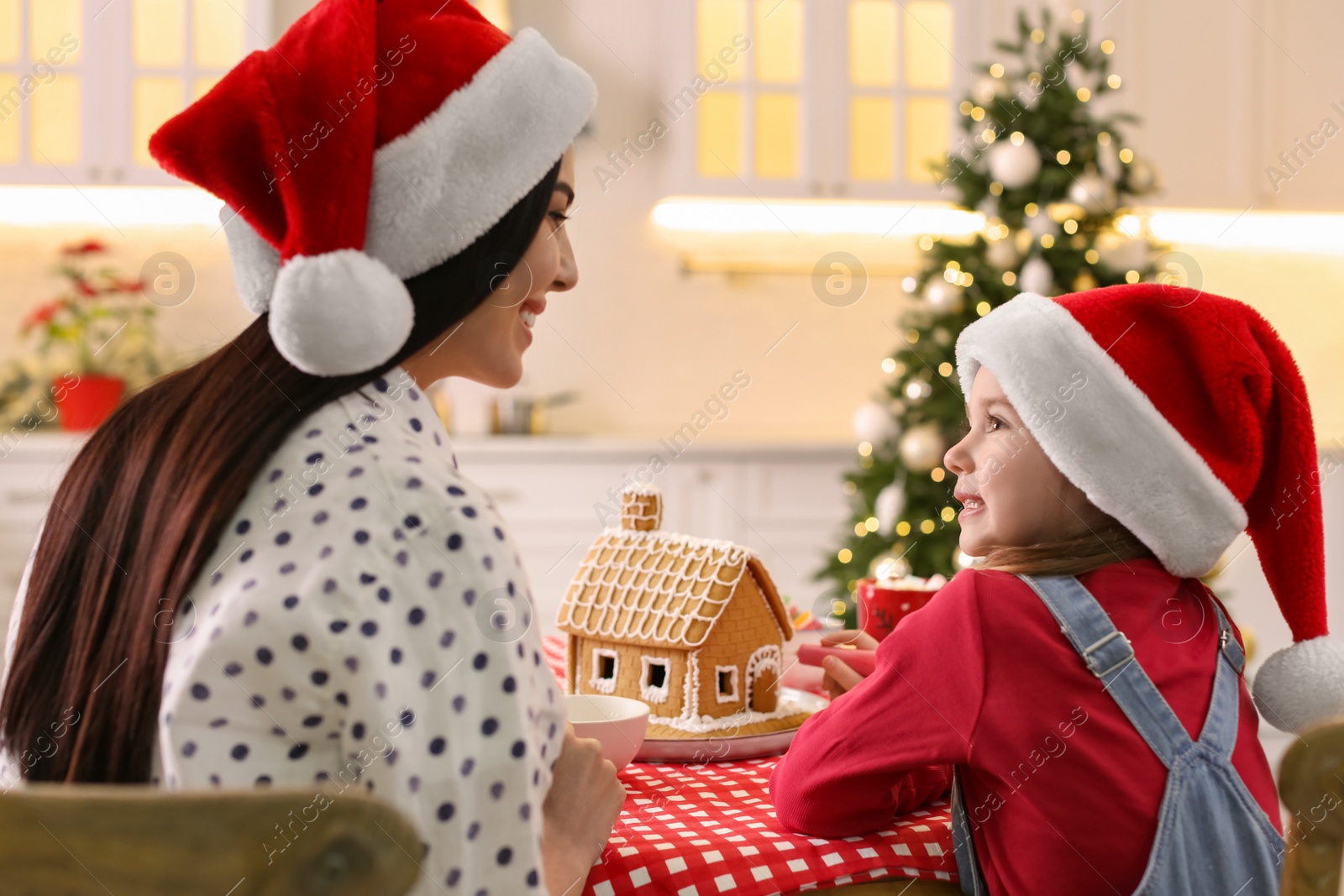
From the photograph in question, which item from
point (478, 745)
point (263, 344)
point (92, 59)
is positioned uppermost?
point (92, 59)

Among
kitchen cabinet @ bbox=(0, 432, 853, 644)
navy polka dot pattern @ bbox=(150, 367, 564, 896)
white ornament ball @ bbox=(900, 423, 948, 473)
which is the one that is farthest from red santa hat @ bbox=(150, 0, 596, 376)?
kitchen cabinet @ bbox=(0, 432, 853, 644)

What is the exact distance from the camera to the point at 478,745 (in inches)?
28.0

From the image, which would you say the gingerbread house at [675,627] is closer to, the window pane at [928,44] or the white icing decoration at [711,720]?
the white icing decoration at [711,720]

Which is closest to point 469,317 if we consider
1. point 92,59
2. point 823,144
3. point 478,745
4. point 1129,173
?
point 478,745

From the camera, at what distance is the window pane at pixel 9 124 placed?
11.7ft

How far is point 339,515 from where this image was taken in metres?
0.73

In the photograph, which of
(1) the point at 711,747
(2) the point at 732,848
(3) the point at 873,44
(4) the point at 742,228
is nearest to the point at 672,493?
(4) the point at 742,228

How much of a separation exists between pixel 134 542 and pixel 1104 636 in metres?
0.77

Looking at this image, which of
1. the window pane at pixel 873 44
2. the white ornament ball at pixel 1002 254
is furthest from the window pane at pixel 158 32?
the white ornament ball at pixel 1002 254

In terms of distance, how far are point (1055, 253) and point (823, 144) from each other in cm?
120

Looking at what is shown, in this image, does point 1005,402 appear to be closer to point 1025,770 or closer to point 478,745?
point 1025,770

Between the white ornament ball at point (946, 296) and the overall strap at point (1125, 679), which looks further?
the white ornament ball at point (946, 296)

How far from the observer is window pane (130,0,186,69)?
3.56 meters

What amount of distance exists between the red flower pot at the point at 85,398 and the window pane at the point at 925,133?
281 cm
